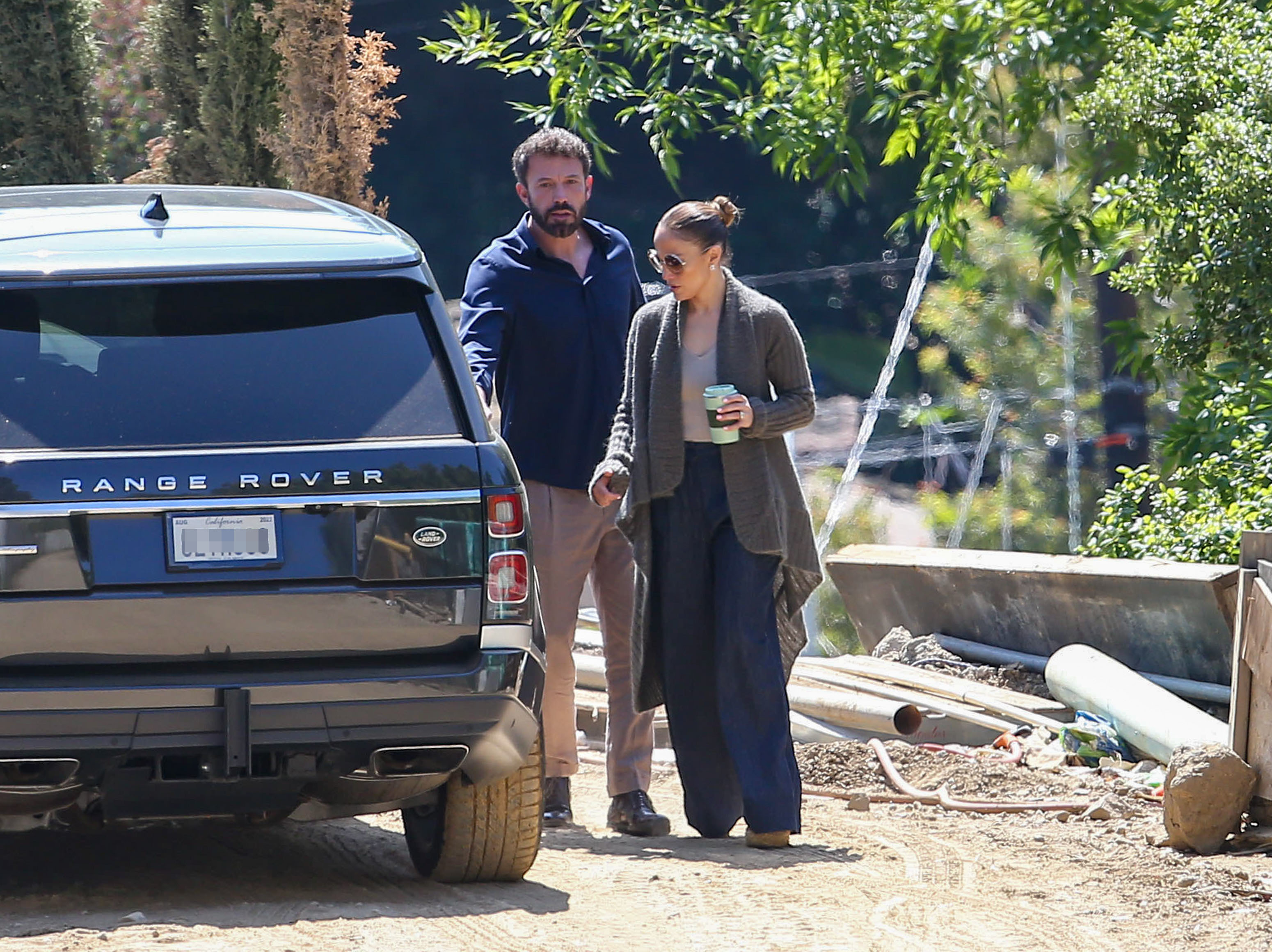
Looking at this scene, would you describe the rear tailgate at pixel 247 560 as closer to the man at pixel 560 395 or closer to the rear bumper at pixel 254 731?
the rear bumper at pixel 254 731

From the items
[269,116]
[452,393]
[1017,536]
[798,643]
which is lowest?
[1017,536]

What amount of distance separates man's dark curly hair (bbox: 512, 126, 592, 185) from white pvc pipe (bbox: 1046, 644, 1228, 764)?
296cm

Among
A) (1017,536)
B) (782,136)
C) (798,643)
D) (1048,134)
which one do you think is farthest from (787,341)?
(1017,536)

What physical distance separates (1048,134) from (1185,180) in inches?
262

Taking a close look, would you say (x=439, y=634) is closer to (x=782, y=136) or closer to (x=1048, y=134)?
(x=782, y=136)

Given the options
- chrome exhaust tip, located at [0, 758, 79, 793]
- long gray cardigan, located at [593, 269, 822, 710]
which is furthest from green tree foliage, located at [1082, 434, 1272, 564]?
chrome exhaust tip, located at [0, 758, 79, 793]

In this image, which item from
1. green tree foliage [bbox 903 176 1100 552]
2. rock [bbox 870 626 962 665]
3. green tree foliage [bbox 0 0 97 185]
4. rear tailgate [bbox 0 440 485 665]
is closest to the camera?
rear tailgate [bbox 0 440 485 665]

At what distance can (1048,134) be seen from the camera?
615 inches

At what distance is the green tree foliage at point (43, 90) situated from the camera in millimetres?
14492

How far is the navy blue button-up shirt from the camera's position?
6.35 m

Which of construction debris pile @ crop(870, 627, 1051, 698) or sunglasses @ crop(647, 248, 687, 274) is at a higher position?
sunglasses @ crop(647, 248, 687, 274)

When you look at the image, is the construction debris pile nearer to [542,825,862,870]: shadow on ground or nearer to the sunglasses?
[542,825,862,870]: shadow on ground

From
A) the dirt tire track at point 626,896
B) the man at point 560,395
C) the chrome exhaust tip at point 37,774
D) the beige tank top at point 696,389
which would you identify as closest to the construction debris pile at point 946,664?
the dirt tire track at point 626,896

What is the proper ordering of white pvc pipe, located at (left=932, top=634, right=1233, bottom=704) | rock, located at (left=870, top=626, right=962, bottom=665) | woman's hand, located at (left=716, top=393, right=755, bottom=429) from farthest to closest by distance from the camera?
rock, located at (left=870, top=626, right=962, bottom=665) < white pvc pipe, located at (left=932, top=634, right=1233, bottom=704) < woman's hand, located at (left=716, top=393, right=755, bottom=429)
